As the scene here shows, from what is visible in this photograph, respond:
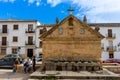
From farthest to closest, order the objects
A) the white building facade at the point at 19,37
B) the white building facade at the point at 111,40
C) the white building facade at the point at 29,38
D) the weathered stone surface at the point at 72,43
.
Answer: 1. the white building facade at the point at 19,37
2. the white building facade at the point at 29,38
3. the white building facade at the point at 111,40
4. the weathered stone surface at the point at 72,43

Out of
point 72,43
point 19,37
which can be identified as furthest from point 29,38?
point 72,43

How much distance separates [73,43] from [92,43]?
147 cm

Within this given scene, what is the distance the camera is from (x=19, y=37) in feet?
168

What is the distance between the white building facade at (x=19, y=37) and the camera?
5056 centimetres

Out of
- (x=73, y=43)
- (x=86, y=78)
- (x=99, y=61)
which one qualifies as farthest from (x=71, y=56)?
(x=86, y=78)

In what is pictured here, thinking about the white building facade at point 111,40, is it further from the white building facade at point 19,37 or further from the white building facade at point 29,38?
the white building facade at point 19,37

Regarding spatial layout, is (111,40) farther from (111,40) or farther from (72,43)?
(72,43)

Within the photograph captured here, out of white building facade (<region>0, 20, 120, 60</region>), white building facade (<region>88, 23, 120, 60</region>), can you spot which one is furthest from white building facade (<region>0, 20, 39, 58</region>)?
white building facade (<region>88, 23, 120, 60</region>)

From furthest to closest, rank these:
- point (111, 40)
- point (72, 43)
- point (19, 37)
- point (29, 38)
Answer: point (19, 37)
point (29, 38)
point (111, 40)
point (72, 43)

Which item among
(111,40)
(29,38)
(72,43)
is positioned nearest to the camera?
(72,43)

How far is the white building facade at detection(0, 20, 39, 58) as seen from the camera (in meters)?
50.6

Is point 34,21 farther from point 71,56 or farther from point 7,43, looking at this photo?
point 71,56

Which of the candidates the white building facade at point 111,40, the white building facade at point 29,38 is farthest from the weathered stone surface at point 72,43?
the white building facade at point 111,40

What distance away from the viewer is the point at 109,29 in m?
49.9
